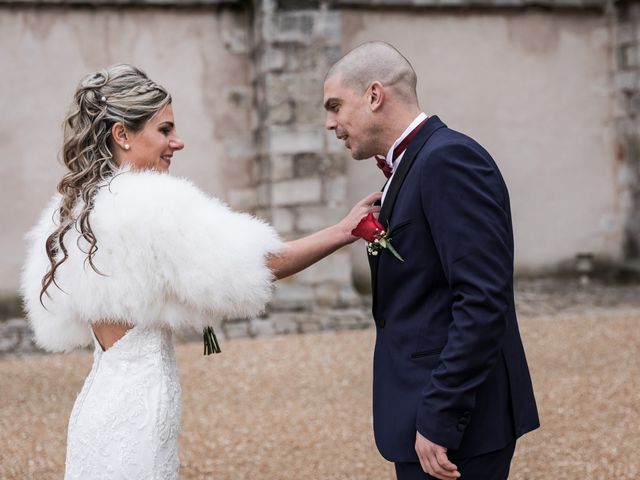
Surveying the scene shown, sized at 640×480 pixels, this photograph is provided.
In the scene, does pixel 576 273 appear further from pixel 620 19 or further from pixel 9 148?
pixel 9 148

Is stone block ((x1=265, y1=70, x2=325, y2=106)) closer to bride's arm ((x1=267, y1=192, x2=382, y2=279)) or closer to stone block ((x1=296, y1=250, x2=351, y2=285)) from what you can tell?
stone block ((x1=296, y1=250, x2=351, y2=285))

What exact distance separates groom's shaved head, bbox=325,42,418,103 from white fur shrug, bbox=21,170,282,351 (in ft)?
1.63

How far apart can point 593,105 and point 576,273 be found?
6.80 ft

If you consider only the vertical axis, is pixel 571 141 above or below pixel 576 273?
above

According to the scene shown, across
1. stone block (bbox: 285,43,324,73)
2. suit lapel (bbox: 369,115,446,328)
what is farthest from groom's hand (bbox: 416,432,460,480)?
stone block (bbox: 285,43,324,73)

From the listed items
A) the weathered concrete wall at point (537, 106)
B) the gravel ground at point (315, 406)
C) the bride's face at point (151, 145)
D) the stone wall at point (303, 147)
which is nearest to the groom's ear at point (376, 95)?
the bride's face at point (151, 145)

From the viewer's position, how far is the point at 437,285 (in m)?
2.08

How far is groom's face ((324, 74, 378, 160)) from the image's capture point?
7.31 ft

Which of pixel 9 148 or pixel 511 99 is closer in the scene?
pixel 9 148

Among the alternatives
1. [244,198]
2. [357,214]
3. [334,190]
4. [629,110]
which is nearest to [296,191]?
[334,190]

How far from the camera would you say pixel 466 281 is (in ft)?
6.40

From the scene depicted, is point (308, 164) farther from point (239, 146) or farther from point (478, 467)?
point (478, 467)

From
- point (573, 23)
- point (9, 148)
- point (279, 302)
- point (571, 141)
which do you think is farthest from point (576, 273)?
point (9, 148)

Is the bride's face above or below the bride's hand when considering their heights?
above
